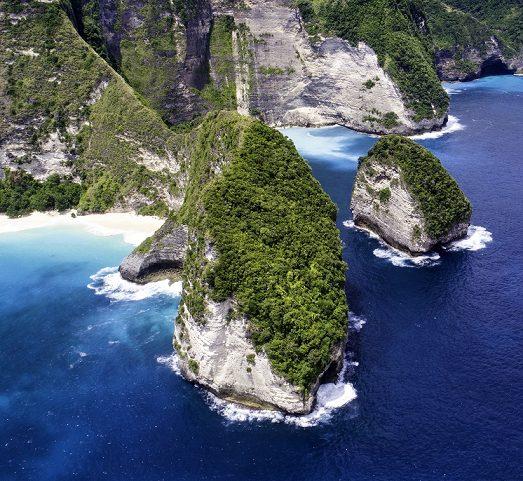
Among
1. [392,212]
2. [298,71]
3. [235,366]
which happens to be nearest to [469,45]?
[298,71]

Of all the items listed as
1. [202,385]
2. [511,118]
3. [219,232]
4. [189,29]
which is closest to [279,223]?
[219,232]

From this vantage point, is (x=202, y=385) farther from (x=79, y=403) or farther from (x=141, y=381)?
(x=79, y=403)

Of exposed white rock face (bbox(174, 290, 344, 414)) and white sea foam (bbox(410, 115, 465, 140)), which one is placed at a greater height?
white sea foam (bbox(410, 115, 465, 140))

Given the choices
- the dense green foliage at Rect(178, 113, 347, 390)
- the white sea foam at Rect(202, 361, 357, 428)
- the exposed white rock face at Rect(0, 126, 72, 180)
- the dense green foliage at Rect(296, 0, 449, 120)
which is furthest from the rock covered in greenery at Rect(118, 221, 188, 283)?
the dense green foliage at Rect(296, 0, 449, 120)

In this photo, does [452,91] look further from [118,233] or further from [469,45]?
[118,233]

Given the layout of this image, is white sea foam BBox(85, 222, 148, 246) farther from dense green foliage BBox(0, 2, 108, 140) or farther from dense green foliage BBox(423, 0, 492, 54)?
dense green foliage BBox(423, 0, 492, 54)
